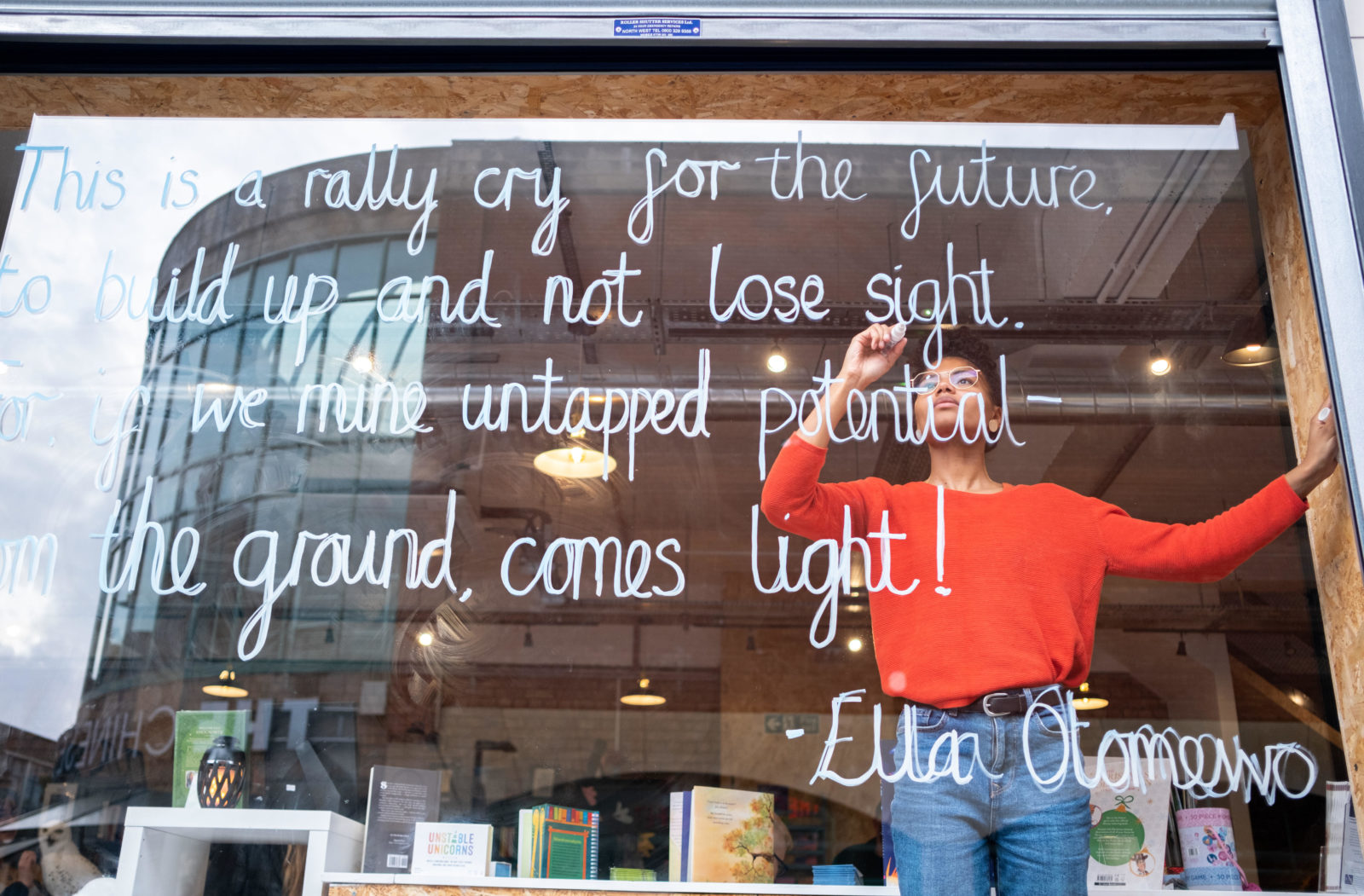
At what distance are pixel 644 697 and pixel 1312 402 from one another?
8.41 metres

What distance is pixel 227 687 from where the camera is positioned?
786 centimetres

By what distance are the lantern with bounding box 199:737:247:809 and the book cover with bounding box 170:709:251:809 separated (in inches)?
Result: 0.9

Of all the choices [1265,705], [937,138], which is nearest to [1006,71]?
[937,138]

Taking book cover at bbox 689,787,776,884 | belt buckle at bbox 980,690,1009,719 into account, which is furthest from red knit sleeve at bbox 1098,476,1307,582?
book cover at bbox 689,787,776,884

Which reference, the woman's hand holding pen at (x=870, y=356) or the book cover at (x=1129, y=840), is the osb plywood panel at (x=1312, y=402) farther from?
the woman's hand holding pen at (x=870, y=356)

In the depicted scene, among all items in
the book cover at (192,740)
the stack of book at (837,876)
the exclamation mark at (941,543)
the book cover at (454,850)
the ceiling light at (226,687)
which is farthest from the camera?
the ceiling light at (226,687)

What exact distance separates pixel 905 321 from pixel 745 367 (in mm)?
656

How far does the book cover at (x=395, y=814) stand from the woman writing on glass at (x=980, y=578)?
165cm

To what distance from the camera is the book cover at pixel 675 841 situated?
3291 mm

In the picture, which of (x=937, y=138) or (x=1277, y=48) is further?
(x=937, y=138)

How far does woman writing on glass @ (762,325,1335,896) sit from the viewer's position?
2041 millimetres

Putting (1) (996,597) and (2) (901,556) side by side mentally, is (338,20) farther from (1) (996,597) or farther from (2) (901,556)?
(1) (996,597)

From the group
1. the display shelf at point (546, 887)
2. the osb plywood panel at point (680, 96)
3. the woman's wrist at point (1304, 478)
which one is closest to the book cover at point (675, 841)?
the display shelf at point (546, 887)

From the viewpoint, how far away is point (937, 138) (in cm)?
260
